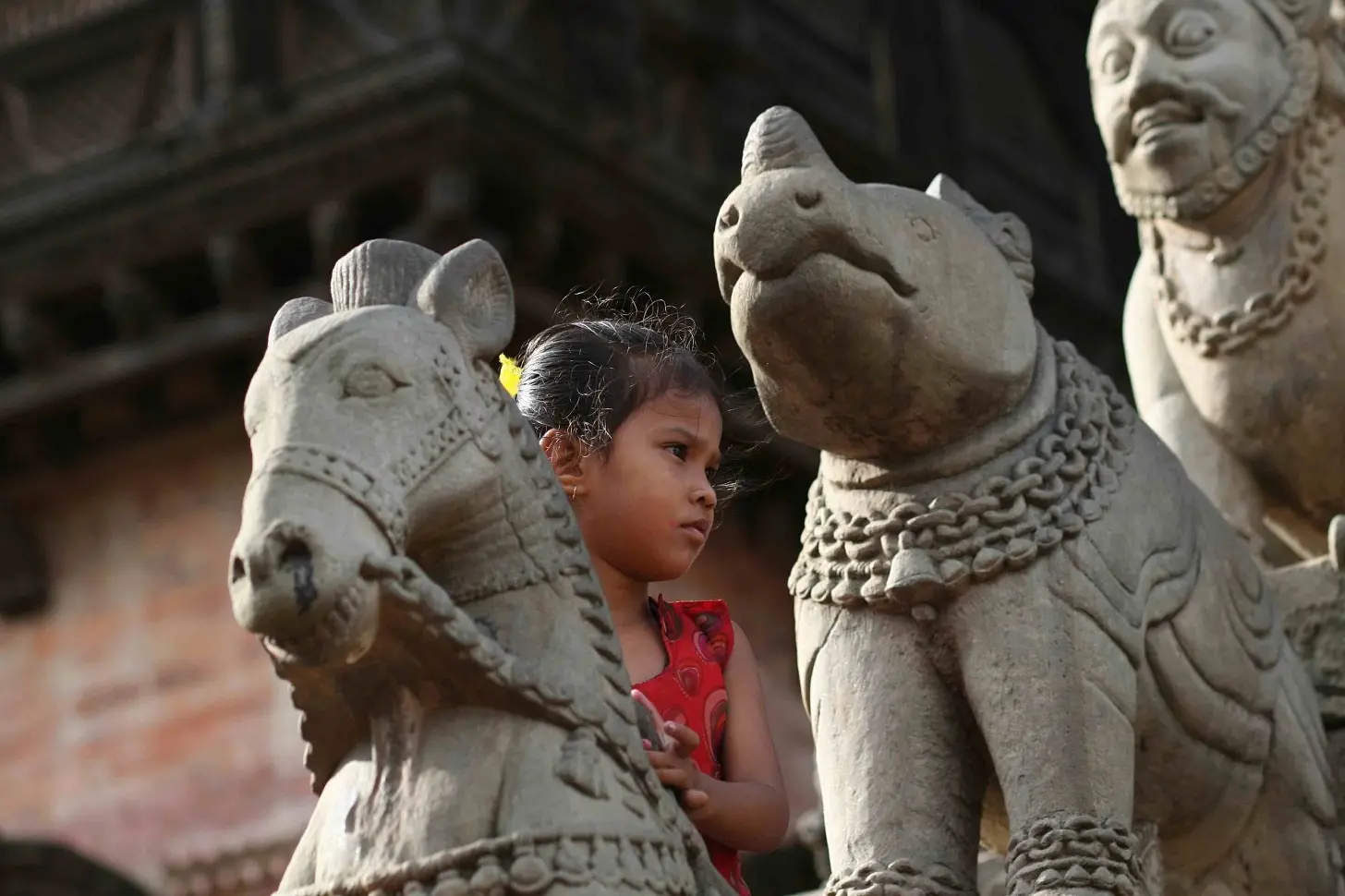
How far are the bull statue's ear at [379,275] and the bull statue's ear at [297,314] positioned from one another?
0.8 inches

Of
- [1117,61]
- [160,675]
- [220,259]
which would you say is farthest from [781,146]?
[160,675]

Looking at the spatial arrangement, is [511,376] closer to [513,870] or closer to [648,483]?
[648,483]

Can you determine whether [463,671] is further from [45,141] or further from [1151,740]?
[45,141]

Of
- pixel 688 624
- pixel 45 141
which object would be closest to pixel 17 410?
pixel 45 141

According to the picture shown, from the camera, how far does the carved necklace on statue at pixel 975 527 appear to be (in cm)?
379

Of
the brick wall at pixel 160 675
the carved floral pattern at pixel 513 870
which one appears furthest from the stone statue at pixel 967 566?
the brick wall at pixel 160 675

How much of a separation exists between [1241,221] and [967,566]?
126 centimetres

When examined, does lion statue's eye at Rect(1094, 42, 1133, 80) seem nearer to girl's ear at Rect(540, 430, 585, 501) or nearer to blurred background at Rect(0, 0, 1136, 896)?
girl's ear at Rect(540, 430, 585, 501)

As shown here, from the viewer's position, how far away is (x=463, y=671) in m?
3.26

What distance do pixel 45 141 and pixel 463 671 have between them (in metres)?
11.7

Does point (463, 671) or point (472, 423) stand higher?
point (472, 423)

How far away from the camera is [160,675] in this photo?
13.8 meters

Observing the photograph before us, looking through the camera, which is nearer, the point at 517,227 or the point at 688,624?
the point at 688,624

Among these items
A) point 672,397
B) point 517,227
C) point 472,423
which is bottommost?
point 472,423
